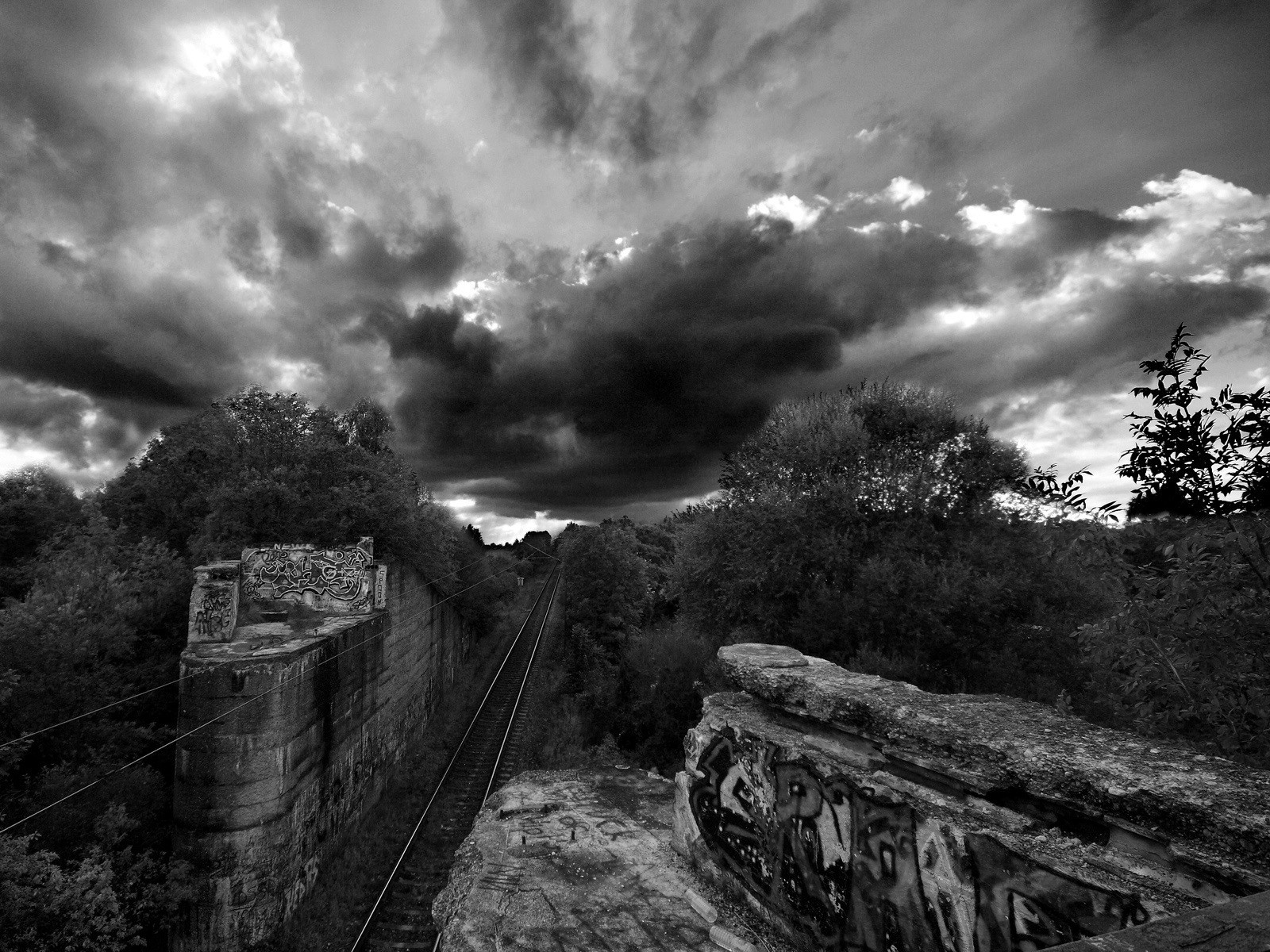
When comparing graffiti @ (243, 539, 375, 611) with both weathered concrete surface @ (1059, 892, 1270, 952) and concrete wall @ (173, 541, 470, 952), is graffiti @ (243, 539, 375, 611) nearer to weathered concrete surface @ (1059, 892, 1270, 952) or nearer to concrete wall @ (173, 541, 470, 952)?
concrete wall @ (173, 541, 470, 952)

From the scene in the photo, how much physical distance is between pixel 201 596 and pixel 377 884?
6752mm

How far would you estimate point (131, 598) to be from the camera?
12.1m

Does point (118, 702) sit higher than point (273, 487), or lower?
lower

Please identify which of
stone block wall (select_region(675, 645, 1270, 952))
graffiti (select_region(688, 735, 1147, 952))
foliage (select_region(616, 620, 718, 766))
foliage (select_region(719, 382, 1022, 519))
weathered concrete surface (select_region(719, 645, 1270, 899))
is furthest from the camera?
foliage (select_region(616, 620, 718, 766))

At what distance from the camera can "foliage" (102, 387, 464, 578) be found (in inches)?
655

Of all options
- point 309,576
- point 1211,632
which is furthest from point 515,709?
point 1211,632

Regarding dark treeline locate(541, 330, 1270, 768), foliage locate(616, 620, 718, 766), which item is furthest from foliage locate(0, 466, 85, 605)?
foliage locate(616, 620, 718, 766)

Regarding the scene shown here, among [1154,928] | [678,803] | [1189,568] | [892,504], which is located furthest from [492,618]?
[1154,928]

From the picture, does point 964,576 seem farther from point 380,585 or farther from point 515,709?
point 515,709

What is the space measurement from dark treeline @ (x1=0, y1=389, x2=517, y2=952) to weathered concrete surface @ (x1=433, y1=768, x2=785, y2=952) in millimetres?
5096

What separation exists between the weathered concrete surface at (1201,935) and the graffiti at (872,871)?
186 centimetres

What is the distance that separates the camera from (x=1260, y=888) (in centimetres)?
298

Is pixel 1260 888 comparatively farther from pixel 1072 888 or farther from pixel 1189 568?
pixel 1189 568

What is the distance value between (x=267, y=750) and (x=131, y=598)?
5.15m
